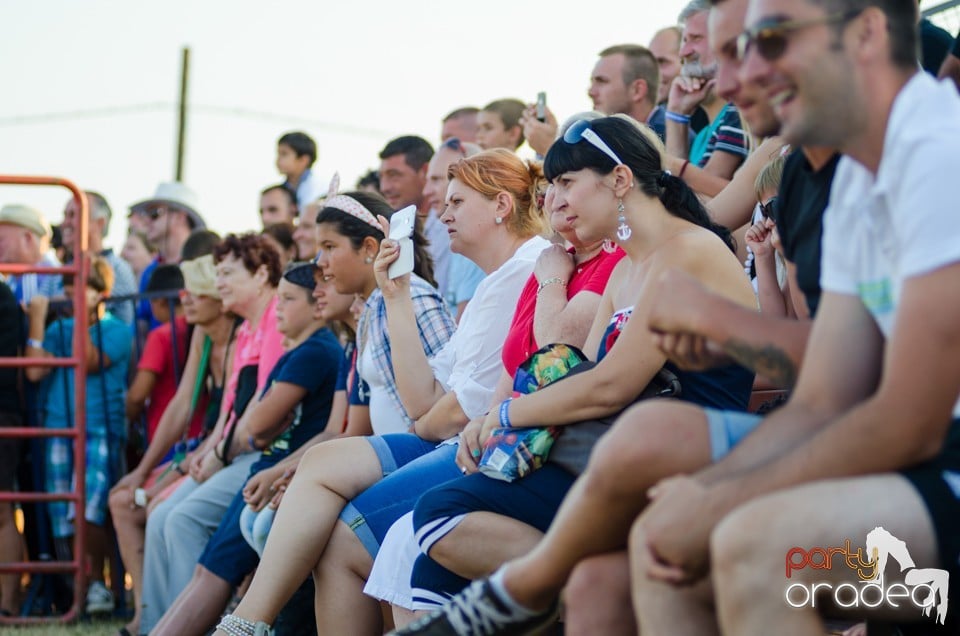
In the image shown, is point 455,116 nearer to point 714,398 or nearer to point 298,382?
point 298,382

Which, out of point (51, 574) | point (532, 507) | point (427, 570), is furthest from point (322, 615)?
point (51, 574)

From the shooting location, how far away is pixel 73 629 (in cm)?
703

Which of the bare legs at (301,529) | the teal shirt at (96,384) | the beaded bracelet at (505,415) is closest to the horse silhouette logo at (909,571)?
the beaded bracelet at (505,415)

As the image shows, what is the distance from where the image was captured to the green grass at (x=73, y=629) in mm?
6809

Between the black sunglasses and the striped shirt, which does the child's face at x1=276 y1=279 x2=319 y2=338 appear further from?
the black sunglasses

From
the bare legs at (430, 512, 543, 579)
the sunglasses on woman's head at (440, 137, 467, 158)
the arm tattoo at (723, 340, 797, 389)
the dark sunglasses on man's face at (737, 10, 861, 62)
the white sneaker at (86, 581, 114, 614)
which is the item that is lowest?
the white sneaker at (86, 581, 114, 614)

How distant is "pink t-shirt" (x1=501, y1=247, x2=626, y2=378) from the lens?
170 inches

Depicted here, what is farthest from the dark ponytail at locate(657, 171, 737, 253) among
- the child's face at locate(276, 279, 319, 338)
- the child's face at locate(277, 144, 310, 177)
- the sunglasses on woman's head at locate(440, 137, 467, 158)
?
the child's face at locate(277, 144, 310, 177)

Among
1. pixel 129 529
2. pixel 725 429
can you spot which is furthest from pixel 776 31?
pixel 129 529

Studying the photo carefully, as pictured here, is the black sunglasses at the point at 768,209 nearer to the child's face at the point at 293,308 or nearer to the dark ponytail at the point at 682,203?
the dark ponytail at the point at 682,203

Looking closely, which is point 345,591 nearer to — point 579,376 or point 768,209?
point 579,376

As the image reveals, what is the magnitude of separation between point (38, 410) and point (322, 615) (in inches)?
165

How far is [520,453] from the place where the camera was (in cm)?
349

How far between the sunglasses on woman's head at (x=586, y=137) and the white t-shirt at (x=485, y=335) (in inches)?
32.6
